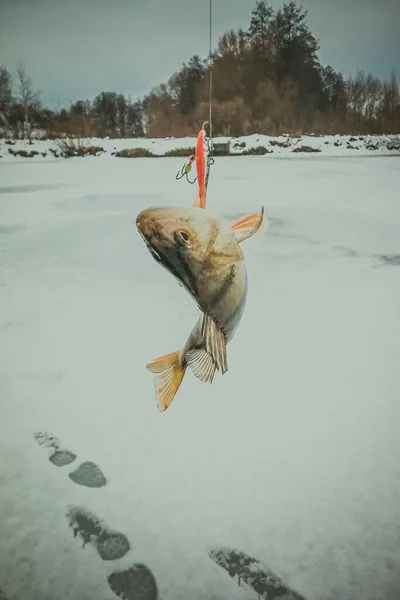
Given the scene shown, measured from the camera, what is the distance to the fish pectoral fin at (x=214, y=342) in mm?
446

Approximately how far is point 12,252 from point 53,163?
42.4 inches

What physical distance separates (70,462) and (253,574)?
54cm

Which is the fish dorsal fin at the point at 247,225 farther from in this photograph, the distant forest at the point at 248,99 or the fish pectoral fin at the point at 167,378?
the distant forest at the point at 248,99

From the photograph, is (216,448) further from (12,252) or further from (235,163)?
(235,163)

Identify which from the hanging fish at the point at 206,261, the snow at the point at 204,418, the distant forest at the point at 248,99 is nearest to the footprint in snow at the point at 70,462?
the snow at the point at 204,418

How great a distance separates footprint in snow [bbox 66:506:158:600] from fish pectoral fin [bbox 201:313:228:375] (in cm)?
65

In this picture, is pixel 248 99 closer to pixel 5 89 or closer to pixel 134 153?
pixel 134 153

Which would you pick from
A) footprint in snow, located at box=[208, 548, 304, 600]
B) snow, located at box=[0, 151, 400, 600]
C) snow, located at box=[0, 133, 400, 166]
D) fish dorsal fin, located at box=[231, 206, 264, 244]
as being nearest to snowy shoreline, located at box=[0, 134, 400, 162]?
snow, located at box=[0, 133, 400, 166]

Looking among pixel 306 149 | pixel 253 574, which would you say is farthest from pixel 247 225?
pixel 306 149

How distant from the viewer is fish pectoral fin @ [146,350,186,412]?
56 cm

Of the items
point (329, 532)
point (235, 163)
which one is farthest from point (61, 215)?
point (329, 532)

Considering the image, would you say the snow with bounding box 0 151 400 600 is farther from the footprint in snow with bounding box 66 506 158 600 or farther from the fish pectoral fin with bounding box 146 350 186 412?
the fish pectoral fin with bounding box 146 350 186 412

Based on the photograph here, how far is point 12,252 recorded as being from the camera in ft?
6.63

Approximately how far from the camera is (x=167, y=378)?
0.57m
